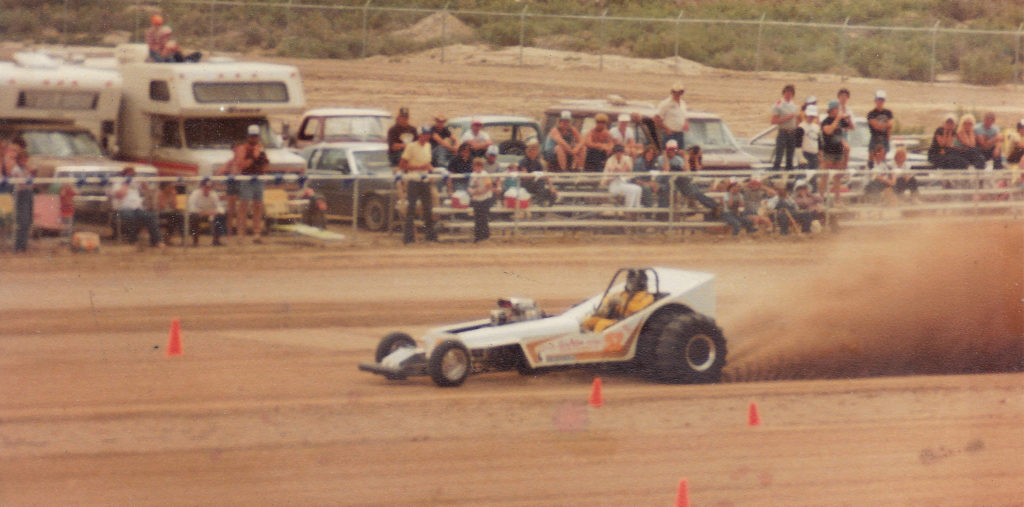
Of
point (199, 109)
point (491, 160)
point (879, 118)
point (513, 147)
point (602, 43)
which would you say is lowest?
point (491, 160)

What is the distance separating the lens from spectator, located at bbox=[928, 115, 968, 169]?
818 inches

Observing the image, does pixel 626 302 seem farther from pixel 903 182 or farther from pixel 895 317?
pixel 903 182

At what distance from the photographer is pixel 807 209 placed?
1942cm

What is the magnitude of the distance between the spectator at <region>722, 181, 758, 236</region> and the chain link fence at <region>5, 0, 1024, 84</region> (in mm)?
13592

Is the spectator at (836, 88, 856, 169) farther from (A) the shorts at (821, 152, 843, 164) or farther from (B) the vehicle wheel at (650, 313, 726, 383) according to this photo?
(B) the vehicle wheel at (650, 313, 726, 383)

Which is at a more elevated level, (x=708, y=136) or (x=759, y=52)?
(x=759, y=52)

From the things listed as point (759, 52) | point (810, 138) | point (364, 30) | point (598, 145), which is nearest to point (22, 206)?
point (598, 145)

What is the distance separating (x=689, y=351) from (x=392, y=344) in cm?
239

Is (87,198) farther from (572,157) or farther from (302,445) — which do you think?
(302,445)

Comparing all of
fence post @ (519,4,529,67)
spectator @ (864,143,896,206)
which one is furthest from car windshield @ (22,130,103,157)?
fence post @ (519,4,529,67)

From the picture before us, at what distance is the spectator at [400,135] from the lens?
18.2m

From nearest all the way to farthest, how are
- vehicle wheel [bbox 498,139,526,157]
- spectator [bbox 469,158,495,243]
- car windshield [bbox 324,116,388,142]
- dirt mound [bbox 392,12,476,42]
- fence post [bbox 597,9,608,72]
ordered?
spectator [bbox 469,158,495,243] → vehicle wheel [bbox 498,139,526,157] → car windshield [bbox 324,116,388,142] → fence post [bbox 597,9,608,72] → dirt mound [bbox 392,12,476,42]

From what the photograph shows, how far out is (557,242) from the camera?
1873cm

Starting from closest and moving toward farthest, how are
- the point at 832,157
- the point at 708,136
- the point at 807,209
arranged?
the point at 807,209
the point at 832,157
the point at 708,136
